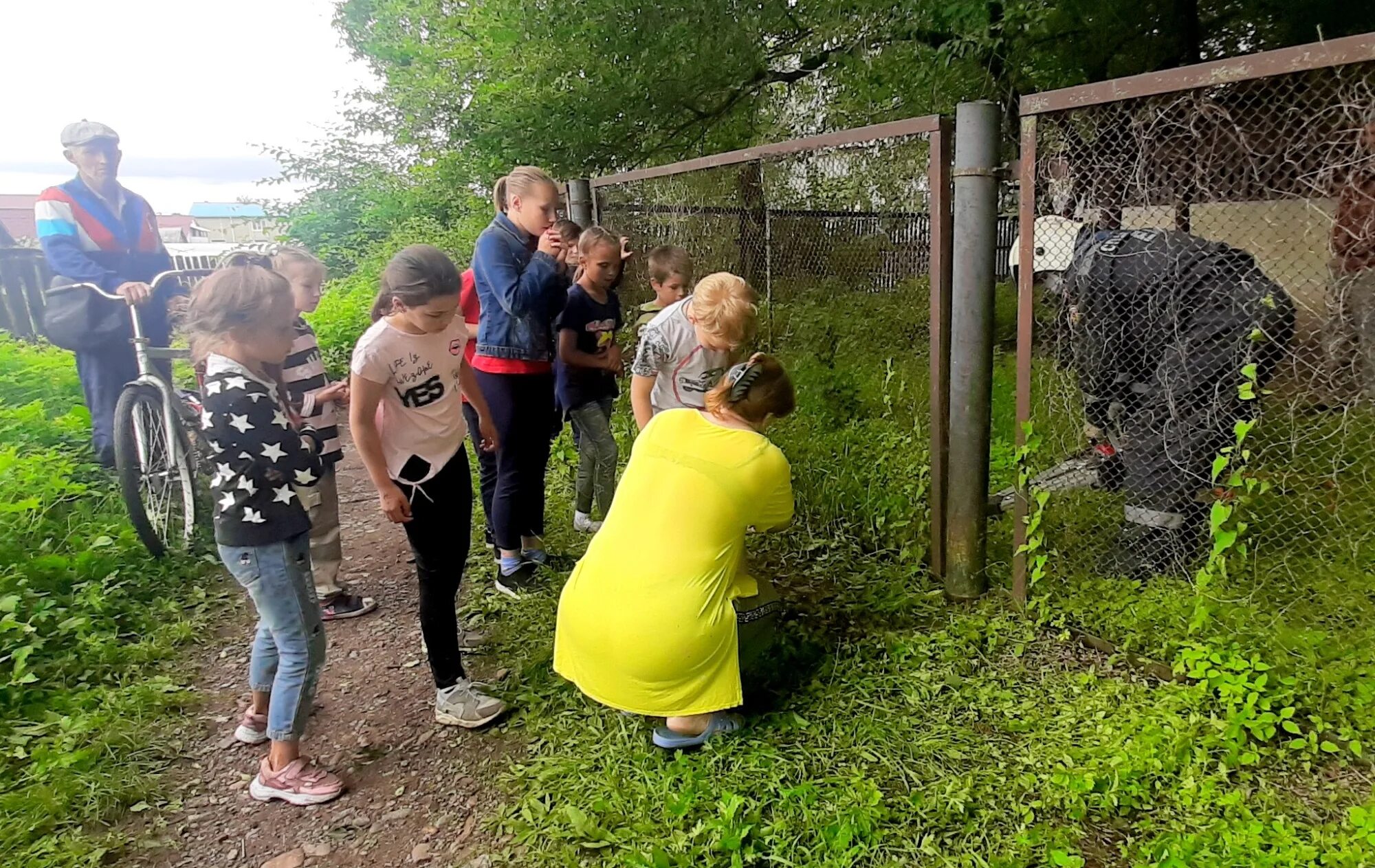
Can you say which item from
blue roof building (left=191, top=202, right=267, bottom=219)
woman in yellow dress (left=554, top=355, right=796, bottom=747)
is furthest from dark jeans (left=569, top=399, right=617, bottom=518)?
blue roof building (left=191, top=202, right=267, bottom=219)

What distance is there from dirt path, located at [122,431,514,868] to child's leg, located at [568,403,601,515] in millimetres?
1079

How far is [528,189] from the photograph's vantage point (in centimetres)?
335

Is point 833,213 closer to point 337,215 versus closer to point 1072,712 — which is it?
point 1072,712

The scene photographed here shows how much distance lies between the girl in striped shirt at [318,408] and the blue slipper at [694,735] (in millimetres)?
1711

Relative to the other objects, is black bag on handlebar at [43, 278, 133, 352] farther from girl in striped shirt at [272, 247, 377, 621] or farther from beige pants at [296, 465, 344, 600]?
beige pants at [296, 465, 344, 600]

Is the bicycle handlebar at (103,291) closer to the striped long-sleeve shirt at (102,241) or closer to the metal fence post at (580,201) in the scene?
the striped long-sleeve shirt at (102,241)

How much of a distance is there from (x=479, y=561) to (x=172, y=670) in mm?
1410

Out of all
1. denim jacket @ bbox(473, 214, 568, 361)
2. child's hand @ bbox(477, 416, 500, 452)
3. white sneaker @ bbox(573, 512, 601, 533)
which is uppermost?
denim jacket @ bbox(473, 214, 568, 361)

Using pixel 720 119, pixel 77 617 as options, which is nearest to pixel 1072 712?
pixel 77 617

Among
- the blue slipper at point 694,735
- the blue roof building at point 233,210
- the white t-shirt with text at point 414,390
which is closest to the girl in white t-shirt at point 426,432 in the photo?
the white t-shirt with text at point 414,390

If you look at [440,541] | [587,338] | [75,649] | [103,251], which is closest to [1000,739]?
[440,541]

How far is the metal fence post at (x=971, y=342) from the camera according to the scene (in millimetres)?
2854

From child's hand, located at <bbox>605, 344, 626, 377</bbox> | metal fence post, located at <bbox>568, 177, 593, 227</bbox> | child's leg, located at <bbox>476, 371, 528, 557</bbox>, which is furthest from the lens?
metal fence post, located at <bbox>568, 177, 593, 227</bbox>

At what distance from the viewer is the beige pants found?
140 inches
